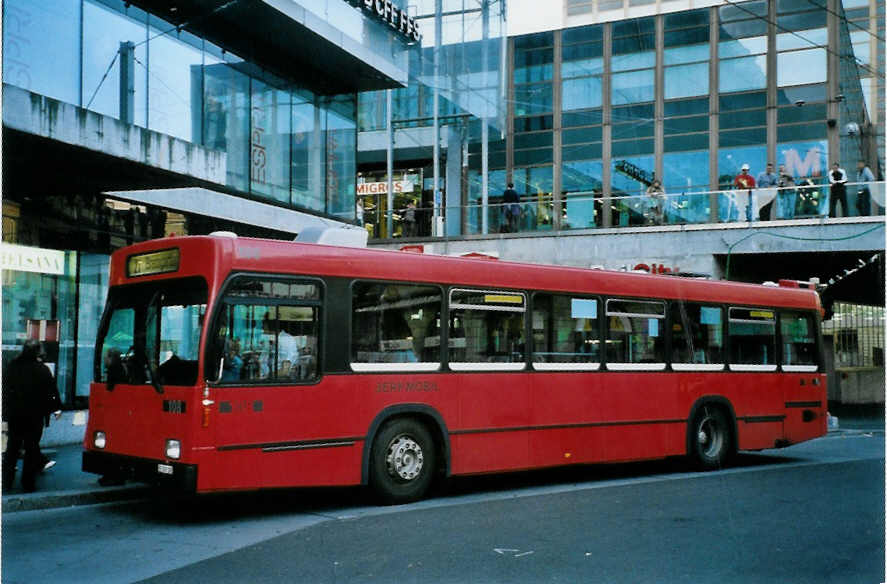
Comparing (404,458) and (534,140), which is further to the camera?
(534,140)

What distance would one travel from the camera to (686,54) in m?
41.9

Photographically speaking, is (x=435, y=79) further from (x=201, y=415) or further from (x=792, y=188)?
(x=201, y=415)

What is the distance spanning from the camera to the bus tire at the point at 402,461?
10172 millimetres

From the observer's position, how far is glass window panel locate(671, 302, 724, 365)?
13602mm

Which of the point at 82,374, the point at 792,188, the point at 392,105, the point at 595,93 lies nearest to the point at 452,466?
the point at 82,374

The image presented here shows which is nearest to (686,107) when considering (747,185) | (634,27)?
(634,27)

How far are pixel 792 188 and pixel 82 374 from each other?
17.4 m

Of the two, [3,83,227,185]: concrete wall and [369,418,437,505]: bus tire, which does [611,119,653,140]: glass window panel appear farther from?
[369,418,437,505]: bus tire

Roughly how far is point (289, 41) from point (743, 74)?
26326 mm

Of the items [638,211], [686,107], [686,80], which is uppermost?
[686,80]

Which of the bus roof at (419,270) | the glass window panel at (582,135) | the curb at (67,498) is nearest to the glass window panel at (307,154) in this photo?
the bus roof at (419,270)

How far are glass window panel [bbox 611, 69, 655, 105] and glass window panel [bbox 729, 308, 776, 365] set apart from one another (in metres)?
28.9

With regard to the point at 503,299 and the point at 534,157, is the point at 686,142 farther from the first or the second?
the point at 503,299

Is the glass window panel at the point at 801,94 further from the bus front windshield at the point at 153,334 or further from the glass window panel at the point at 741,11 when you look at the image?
the bus front windshield at the point at 153,334
